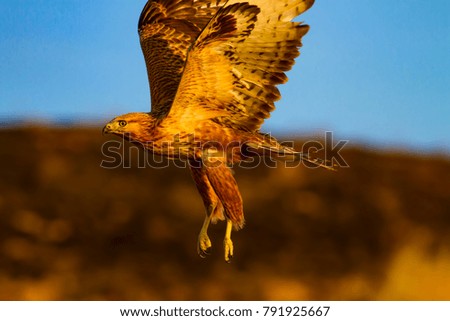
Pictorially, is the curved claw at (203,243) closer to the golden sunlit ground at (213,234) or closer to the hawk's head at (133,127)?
the golden sunlit ground at (213,234)

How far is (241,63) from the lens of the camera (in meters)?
4.36

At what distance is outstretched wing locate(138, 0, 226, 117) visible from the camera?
5117 millimetres

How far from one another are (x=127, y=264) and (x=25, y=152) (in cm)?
214

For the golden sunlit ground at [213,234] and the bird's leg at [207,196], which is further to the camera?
the golden sunlit ground at [213,234]

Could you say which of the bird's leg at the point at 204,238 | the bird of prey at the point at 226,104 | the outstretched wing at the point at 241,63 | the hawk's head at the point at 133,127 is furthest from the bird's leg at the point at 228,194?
the hawk's head at the point at 133,127

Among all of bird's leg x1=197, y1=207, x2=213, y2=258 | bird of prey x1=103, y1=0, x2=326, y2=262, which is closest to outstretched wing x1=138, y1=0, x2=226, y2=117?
bird of prey x1=103, y1=0, x2=326, y2=262

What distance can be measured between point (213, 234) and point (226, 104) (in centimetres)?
119

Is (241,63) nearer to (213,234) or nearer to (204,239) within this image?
(204,239)

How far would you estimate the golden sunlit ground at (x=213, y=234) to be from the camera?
18.2 feet

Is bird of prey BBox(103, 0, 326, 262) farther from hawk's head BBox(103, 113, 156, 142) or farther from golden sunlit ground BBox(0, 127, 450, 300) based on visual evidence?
golden sunlit ground BBox(0, 127, 450, 300)

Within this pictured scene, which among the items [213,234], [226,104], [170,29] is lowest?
[213,234]

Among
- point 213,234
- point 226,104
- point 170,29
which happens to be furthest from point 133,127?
point 170,29

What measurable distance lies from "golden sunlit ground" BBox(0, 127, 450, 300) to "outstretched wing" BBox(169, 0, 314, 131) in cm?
113
